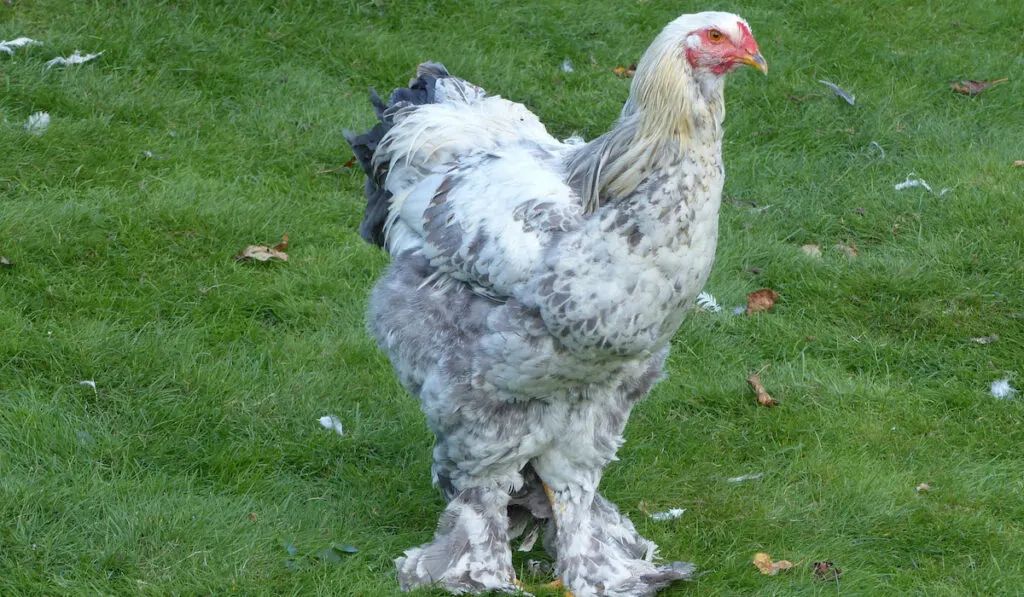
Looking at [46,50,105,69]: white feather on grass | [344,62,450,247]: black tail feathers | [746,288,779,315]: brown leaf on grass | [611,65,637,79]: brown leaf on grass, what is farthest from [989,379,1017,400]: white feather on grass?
[46,50,105,69]: white feather on grass

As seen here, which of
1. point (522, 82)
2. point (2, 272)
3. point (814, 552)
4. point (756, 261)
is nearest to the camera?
point (814, 552)

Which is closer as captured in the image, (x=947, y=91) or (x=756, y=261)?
(x=756, y=261)

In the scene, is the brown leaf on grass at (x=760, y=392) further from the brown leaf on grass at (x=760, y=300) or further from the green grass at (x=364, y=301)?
the brown leaf on grass at (x=760, y=300)

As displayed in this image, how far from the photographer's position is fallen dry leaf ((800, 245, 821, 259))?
671 cm

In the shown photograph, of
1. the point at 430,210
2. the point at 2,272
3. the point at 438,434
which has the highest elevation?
the point at 430,210

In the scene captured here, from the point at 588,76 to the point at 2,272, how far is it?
4.10 metres

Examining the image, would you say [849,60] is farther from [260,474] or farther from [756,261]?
[260,474]

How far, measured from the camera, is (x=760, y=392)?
5.63 metres

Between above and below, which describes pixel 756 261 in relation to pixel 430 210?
below

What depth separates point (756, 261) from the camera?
6.68 metres

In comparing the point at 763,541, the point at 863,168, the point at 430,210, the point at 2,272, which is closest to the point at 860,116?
the point at 863,168

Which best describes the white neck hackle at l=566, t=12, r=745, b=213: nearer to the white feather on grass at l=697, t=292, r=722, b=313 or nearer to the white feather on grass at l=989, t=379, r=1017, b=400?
the white feather on grass at l=697, t=292, r=722, b=313

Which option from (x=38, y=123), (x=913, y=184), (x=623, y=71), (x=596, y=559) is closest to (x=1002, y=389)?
(x=913, y=184)

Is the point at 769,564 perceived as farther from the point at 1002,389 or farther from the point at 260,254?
the point at 260,254
